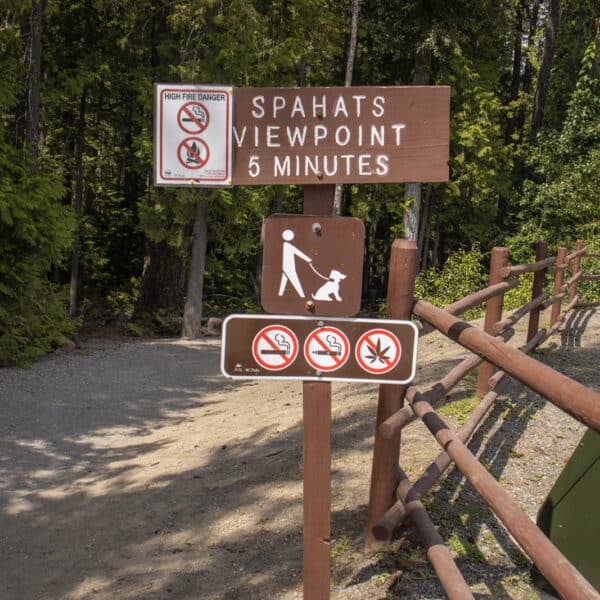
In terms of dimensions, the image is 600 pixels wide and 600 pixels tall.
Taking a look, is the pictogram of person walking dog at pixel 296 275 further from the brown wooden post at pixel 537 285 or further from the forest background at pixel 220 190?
the forest background at pixel 220 190

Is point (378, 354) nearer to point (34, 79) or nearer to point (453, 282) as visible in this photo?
point (34, 79)

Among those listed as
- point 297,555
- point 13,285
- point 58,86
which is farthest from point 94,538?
point 58,86

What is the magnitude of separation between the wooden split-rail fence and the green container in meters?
0.48

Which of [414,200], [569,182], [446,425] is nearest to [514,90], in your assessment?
[569,182]

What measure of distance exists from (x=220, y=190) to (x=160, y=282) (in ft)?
11.2

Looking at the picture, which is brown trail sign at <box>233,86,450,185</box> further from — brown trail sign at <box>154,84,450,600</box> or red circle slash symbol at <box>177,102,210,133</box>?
red circle slash symbol at <box>177,102,210,133</box>

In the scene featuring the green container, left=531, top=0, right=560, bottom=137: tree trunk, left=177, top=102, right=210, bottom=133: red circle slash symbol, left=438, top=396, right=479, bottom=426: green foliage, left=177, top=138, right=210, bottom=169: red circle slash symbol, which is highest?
left=531, top=0, right=560, bottom=137: tree trunk

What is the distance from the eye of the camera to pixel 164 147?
8.80 feet

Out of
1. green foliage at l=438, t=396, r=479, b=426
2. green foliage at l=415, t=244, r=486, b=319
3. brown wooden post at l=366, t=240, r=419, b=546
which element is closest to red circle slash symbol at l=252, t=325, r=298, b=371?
brown wooden post at l=366, t=240, r=419, b=546

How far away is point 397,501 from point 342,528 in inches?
23.2

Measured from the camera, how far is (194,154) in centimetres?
268

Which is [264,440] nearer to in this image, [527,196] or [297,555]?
[297,555]

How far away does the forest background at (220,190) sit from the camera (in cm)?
1223

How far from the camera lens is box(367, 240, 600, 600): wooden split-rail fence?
1798 mm
